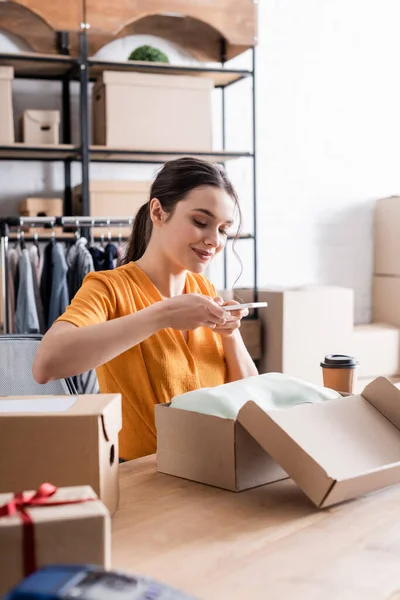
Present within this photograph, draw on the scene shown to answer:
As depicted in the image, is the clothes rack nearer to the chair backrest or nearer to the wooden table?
the chair backrest

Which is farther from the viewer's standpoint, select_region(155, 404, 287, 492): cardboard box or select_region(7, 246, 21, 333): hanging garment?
select_region(7, 246, 21, 333): hanging garment

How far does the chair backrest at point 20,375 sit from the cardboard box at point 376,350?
261 centimetres

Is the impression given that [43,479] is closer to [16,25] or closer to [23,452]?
[23,452]

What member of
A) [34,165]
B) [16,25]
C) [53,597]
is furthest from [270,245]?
[53,597]

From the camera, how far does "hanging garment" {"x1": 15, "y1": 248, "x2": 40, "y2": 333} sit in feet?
10.5

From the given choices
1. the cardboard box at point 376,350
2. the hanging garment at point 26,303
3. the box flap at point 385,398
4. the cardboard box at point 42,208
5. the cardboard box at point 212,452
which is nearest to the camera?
the cardboard box at point 212,452

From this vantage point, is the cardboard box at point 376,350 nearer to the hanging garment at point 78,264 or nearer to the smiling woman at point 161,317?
the hanging garment at point 78,264

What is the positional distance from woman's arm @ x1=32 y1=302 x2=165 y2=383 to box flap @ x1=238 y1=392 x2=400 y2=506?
38 centimetres

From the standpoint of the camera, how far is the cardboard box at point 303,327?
12.5 feet

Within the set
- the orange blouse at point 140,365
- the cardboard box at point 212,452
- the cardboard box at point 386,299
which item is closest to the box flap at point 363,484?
the cardboard box at point 212,452

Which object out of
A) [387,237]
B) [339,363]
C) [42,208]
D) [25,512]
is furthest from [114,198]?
[25,512]

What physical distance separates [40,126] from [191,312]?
8.27 feet

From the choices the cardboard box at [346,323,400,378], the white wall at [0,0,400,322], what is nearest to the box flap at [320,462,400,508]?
the cardboard box at [346,323,400,378]

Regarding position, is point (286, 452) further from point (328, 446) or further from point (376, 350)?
point (376, 350)
